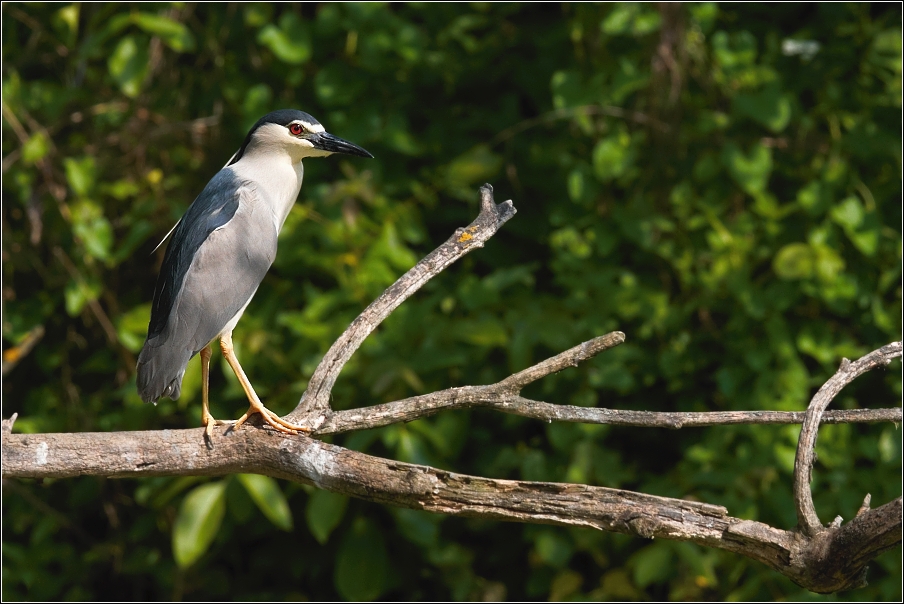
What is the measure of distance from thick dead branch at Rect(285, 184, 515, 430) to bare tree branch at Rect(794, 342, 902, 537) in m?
0.80

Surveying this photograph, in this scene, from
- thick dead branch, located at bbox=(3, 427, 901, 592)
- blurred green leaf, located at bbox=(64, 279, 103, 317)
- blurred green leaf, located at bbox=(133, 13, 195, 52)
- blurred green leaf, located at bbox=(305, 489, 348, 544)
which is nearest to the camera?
thick dead branch, located at bbox=(3, 427, 901, 592)

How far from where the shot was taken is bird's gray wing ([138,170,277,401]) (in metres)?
2.28

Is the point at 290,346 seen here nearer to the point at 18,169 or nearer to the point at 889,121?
the point at 18,169

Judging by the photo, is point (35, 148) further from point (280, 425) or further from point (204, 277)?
point (280, 425)

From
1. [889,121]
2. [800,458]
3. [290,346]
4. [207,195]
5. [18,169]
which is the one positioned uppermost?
[889,121]

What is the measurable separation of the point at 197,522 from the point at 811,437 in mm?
1900

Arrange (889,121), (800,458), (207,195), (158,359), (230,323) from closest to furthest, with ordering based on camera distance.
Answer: (800,458) < (158,359) < (230,323) < (207,195) < (889,121)

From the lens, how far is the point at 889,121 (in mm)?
3043

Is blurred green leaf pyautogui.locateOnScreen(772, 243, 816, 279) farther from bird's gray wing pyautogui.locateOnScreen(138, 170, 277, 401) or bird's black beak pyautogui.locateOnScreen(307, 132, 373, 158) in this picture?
bird's gray wing pyautogui.locateOnScreen(138, 170, 277, 401)

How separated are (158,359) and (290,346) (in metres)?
0.90

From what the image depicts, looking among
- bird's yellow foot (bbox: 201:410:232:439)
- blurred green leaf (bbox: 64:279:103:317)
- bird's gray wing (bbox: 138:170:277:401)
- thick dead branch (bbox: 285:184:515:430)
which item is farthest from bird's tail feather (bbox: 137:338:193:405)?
blurred green leaf (bbox: 64:279:103:317)

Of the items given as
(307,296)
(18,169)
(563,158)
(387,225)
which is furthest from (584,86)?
(18,169)

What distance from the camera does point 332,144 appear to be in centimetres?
274

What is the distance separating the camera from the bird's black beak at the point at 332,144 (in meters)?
2.72
